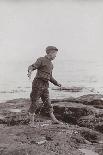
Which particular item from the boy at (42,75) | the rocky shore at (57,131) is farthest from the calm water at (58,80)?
the boy at (42,75)

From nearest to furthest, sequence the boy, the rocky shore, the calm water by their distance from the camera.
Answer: the rocky shore → the boy → the calm water

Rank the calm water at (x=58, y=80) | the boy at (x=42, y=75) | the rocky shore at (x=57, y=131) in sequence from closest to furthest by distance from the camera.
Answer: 1. the rocky shore at (x=57, y=131)
2. the boy at (x=42, y=75)
3. the calm water at (x=58, y=80)

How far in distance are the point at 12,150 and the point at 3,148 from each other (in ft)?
0.77

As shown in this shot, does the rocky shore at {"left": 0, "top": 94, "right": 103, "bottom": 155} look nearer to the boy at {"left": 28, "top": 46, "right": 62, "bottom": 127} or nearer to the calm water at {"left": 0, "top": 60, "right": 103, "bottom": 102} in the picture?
the boy at {"left": 28, "top": 46, "right": 62, "bottom": 127}

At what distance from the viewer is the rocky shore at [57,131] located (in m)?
7.16

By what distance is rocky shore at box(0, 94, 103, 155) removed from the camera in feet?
23.5

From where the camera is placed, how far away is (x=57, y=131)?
27.6 feet

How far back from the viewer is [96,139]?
836 centimetres

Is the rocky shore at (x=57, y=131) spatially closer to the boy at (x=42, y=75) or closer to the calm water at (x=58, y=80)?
the boy at (x=42, y=75)

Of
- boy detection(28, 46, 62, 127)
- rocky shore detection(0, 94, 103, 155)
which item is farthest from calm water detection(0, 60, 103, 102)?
boy detection(28, 46, 62, 127)

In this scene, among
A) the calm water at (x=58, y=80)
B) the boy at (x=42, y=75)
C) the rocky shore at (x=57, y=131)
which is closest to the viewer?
the rocky shore at (x=57, y=131)

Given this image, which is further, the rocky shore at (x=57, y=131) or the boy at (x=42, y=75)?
the boy at (x=42, y=75)

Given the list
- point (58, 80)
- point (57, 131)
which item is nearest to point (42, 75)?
point (57, 131)

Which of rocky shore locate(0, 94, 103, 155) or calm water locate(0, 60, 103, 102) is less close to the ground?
calm water locate(0, 60, 103, 102)
